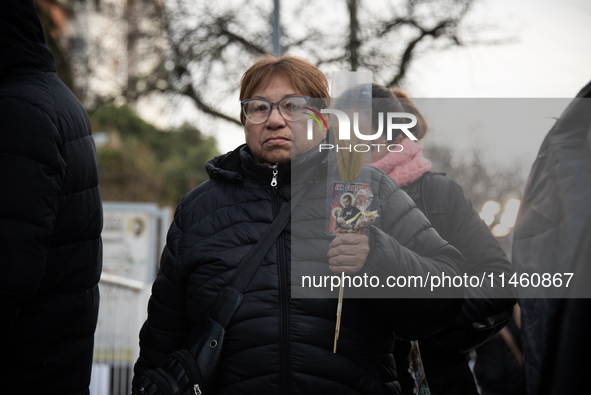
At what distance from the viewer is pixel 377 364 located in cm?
179

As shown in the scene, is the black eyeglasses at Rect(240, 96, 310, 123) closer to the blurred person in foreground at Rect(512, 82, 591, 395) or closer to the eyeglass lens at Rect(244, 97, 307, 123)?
the eyeglass lens at Rect(244, 97, 307, 123)

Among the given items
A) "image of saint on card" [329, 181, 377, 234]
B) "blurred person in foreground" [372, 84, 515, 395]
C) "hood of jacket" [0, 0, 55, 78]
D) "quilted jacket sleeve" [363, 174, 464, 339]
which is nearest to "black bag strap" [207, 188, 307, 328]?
"image of saint on card" [329, 181, 377, 234]

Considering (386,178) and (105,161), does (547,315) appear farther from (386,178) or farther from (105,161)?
(105,161)

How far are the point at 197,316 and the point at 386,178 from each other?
0.83m

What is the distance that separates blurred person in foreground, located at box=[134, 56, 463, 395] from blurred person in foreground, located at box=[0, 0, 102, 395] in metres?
0.31

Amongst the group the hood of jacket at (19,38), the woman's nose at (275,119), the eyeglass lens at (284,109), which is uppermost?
the hood of jacket at (19,38)

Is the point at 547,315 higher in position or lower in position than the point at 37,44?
lower

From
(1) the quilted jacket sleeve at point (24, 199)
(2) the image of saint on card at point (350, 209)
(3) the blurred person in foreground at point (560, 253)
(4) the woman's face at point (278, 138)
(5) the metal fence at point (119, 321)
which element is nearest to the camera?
(3) the blurred person in foreground at point (560, 253)

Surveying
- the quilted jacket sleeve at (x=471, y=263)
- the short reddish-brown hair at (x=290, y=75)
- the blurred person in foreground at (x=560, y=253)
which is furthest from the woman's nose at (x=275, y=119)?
the blurred person in foreground at (x=560, y=253)

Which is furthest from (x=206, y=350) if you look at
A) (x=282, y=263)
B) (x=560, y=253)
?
(x=560, y=253)

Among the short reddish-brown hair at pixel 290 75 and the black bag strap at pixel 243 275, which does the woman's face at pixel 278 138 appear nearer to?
the short reddish-brown hair at pixel 290 75

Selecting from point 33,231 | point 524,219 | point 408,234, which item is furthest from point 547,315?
point 33,231

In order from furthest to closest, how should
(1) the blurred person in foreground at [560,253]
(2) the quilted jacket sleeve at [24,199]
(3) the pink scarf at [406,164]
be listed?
(3) the pink scarf at [406,164] → (2) the quilted jacket sleeve at [24,199] → (1) the blurred person in foreground at [560,253]

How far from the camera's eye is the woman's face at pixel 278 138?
1.97 metres
